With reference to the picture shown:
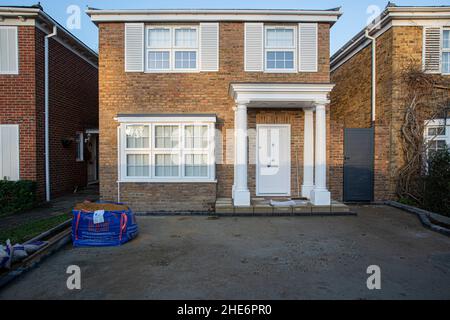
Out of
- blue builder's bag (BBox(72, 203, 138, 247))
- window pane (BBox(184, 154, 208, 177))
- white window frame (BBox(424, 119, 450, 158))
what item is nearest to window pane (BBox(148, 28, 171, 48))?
window pane (BBox(184, 154, 208, 177))

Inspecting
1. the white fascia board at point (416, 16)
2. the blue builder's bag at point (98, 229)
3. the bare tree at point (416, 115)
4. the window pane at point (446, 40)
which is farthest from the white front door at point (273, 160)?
the window pane at point (446, 40)

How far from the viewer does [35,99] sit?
8.25 m

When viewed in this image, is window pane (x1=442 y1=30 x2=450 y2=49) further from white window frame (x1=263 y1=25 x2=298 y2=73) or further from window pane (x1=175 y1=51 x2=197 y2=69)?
window pane (x1=175 y1=51 x2=197 y2=69)

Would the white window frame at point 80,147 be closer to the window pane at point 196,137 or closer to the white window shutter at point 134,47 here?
the white window shutter at point 134,47

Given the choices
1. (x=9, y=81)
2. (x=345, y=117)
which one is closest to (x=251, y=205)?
(x=345, y=117)

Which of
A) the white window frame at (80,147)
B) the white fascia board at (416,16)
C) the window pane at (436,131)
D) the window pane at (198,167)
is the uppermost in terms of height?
the white fascia board at (416,16)

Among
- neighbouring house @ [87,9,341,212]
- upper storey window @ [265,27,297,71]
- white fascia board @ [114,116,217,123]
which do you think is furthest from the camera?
upper storey window @ [265,27,297,71]

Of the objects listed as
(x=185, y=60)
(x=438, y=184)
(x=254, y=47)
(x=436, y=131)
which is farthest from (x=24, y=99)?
(x=436, y=131)

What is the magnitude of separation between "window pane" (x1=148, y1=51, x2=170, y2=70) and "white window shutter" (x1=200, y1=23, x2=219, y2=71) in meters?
1.07

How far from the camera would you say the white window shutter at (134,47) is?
7.67m

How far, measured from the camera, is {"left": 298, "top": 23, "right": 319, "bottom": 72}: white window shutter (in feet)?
25.6

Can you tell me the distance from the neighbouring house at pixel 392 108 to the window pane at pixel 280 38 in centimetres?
290

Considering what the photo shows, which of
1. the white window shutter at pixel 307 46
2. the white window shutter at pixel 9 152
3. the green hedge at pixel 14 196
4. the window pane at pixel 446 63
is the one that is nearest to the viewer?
the green hedge at pixel 14 196

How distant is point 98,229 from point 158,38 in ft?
19.1
